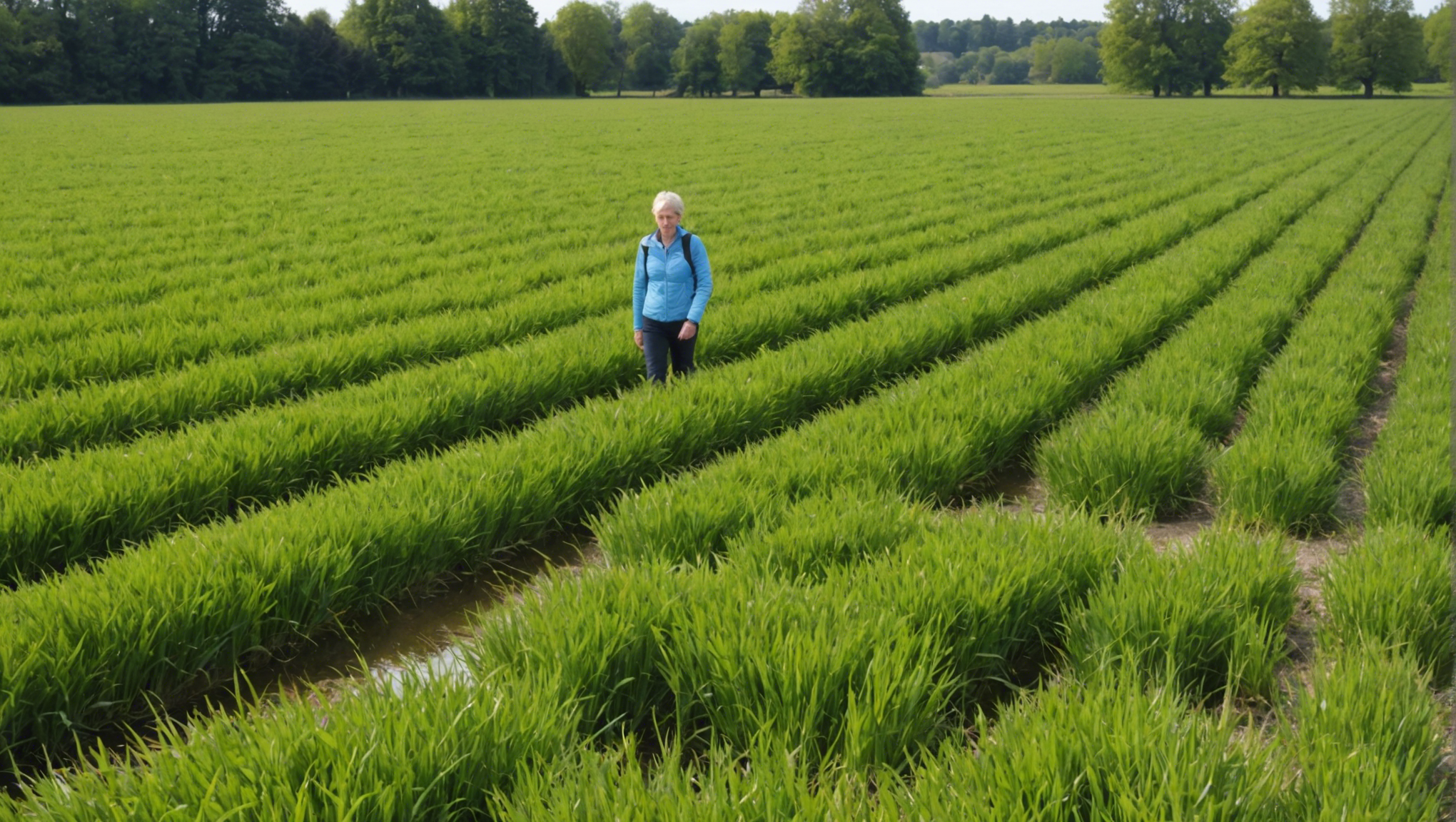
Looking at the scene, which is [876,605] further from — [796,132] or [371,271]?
[796,132]

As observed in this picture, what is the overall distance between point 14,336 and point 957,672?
25.6 ft

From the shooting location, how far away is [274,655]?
3.52 meters

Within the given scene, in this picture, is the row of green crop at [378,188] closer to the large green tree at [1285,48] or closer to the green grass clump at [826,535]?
the green grass clump at [826,535]

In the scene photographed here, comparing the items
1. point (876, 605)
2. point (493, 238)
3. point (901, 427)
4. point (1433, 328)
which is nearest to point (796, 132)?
point (493, 238)

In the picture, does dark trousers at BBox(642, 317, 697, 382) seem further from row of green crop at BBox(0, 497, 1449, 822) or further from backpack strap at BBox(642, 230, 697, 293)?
row of green crop at BBox(0, 497, 1449, 822)

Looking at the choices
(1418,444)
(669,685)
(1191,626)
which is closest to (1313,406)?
(1418,444)

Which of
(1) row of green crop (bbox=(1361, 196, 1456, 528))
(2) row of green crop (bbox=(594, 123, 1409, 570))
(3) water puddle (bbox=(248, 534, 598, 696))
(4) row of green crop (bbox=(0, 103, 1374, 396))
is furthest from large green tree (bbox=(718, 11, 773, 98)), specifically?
(3) water puddle (bbox=(248, 534, 598, 696))

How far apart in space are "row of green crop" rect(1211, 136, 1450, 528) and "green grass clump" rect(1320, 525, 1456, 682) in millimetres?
619

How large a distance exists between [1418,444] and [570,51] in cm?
11248

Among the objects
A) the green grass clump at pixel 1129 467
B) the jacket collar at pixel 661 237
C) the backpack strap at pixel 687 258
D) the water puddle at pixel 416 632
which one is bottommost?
the water puddle at pixel 416 632

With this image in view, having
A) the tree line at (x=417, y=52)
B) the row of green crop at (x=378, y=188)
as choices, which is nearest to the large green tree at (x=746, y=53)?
the tree line at (x=417, y=52)

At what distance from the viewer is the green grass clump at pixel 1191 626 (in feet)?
9.57

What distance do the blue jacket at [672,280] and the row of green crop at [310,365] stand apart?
1889 millimetres

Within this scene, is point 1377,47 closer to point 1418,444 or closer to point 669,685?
point 1418,444
